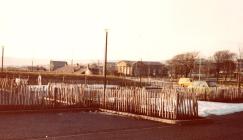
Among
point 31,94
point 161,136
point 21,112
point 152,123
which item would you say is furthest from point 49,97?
point 161,136

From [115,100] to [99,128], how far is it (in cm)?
587

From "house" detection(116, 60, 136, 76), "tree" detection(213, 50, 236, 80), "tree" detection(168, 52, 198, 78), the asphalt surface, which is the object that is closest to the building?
"house" detection(116, 60, 136, 76)

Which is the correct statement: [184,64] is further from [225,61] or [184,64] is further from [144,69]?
[144,69]

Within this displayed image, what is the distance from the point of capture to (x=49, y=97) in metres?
21.1

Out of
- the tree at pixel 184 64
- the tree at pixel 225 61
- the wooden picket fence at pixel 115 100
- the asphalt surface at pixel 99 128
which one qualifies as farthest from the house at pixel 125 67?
the asphalt surface at pixel 99 128

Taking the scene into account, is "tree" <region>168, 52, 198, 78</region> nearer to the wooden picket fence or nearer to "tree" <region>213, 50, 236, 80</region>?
"tree" <region>213, 50, 236, 80</region>

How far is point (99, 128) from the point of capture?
1510 cm

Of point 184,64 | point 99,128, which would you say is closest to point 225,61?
point 184,64

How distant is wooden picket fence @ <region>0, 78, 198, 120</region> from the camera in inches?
716

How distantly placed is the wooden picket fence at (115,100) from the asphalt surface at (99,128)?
3.94 feet

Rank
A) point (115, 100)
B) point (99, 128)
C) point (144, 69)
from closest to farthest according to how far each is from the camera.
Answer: point (99, 128) < point (115, 100) < point (144, 69)

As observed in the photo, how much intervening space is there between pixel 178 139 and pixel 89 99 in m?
9.61

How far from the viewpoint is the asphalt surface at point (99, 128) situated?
43.5 ft

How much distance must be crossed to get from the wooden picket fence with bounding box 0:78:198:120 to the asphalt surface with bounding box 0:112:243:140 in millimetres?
1200
